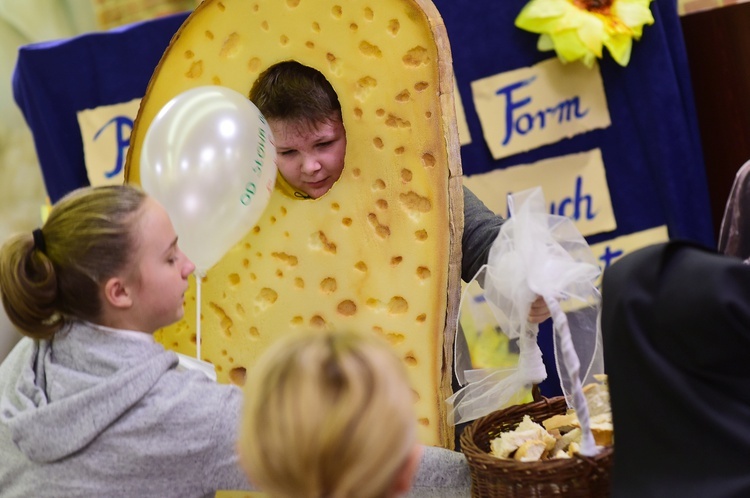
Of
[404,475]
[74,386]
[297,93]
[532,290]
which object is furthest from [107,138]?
[404,475]

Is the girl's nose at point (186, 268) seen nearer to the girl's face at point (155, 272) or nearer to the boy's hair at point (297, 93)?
the girl's face at point (155, 272)

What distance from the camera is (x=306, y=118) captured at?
1.83m

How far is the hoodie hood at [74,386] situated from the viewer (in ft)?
4.31

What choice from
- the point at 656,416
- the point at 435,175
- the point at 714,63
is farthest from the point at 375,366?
the point at 714,63

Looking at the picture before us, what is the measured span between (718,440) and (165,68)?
1320 mm

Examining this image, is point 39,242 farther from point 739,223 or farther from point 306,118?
point 739,223

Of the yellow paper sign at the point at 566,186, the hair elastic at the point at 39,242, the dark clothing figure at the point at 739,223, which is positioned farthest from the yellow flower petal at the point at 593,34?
the hair elastic at the point at 39,242

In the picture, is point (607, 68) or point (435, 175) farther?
point (607, 68)

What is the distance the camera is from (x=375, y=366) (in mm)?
895

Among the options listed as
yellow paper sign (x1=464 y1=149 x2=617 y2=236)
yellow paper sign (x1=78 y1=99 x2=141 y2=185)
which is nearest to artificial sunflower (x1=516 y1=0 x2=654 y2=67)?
yellow paper sign (x1=464 y1=149 x2=617 y2=236)

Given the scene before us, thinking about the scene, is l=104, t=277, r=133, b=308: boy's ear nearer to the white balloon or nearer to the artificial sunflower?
the white balloon

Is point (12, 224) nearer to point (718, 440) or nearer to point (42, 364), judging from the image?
point (42, 364)

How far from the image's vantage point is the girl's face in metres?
1.42

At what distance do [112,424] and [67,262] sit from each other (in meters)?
0.26
